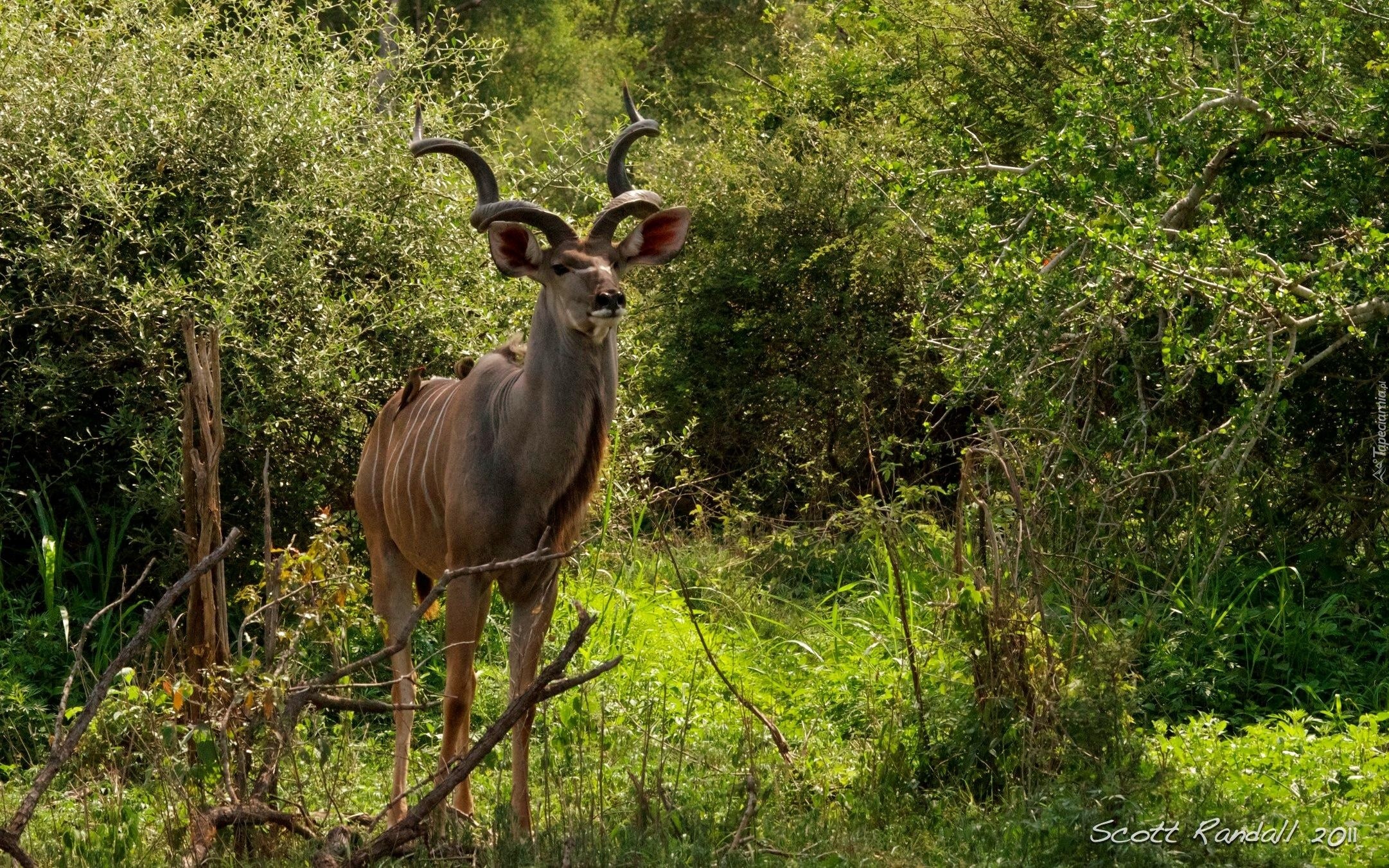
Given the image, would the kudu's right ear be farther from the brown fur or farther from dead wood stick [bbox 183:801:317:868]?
dead wood stick [bbox 183:801:317:868]

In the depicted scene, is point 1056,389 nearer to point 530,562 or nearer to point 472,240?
point 530,562

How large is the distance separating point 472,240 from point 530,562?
2.78 metres

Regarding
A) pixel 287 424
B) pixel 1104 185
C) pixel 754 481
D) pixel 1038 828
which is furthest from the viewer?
pixel 754 481

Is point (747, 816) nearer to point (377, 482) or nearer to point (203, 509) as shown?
point (203, 509)

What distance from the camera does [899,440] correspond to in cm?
636

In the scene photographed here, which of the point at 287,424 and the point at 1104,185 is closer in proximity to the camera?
the point at 1104,185

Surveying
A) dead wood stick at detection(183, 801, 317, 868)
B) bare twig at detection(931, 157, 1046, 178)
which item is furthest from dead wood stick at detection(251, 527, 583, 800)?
bare twig at detection(931, 157, 1046, 178)

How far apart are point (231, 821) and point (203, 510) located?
87 centimetres

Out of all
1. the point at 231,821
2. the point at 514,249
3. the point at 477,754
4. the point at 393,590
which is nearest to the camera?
the point at 477,754

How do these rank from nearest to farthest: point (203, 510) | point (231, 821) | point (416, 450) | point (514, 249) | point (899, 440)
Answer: point (231, 821) → point (203, 510) → point (514, 249) → point (416, 450) → point (899, 440)

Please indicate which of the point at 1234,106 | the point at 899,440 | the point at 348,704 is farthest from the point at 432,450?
the point at 1234,106

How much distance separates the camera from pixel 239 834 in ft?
12.7

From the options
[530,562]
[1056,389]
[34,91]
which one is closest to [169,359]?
[34,91]

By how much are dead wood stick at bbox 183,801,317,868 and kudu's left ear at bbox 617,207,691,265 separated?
1850 mm
